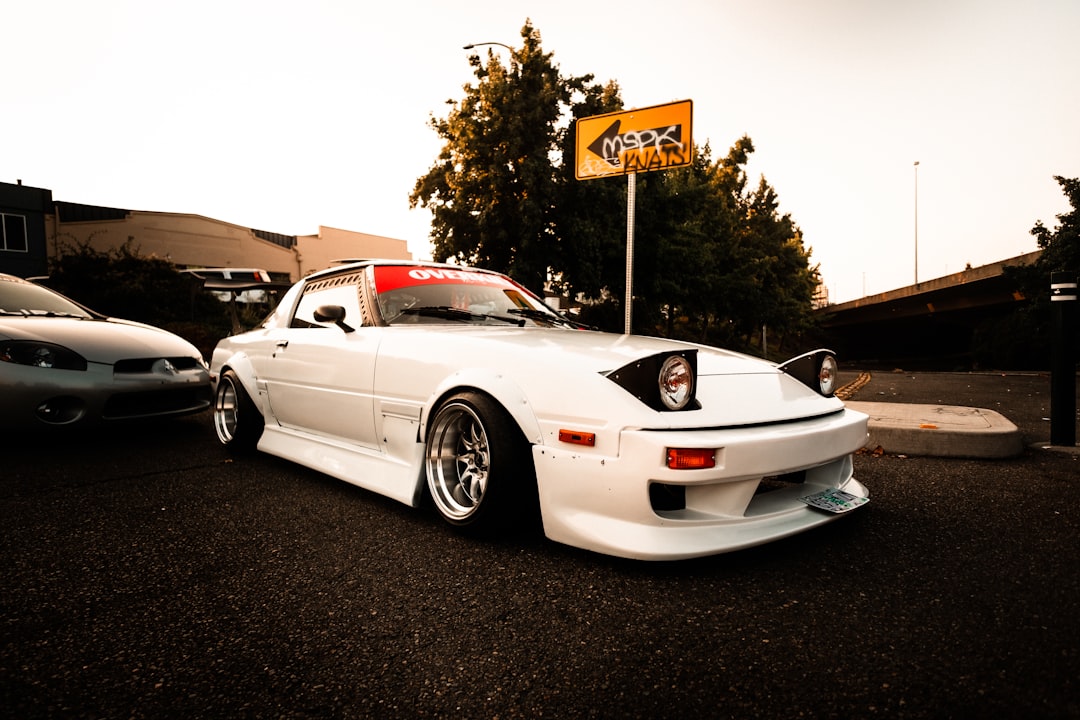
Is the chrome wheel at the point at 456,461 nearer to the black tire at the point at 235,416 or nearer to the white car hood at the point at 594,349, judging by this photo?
the white car hood at the point at 594,349

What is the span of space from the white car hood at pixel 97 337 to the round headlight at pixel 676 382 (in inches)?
158

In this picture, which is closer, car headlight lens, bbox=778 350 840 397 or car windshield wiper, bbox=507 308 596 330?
car headlight lens, bbox=778 350 840 397

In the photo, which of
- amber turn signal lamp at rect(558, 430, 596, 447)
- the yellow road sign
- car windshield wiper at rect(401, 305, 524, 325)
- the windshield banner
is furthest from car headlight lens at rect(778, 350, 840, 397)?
the yellow road sign

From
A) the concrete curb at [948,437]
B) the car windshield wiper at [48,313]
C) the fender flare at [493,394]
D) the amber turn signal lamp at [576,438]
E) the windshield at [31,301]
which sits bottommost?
the concrete curb at [948,437]

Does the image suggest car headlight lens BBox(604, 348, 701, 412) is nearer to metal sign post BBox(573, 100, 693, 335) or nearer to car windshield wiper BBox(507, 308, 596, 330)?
car windshield wiper BBox(507, 308, 596, 330)

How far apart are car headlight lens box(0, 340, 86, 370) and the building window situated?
29.2m

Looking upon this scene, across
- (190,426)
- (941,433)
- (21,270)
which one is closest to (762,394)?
(941,433)

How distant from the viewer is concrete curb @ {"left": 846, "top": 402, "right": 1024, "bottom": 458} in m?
4.09

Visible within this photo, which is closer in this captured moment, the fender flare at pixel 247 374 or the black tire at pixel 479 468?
the black tire at pixel 479 468

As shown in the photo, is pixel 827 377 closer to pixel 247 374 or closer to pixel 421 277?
pixel 421 277

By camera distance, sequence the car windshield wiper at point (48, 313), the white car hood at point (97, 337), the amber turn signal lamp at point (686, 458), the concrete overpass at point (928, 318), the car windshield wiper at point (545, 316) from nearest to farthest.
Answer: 1. the amber turn signal lamp at point (686, 458)
2. the car windshield wiper at point (545, 316)
3. the white car hood at point (97, 337)
4. the car windshield wiper at point (48, 313)
5. the concrete overpass at point (928, 318)

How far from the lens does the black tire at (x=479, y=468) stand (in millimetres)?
2412

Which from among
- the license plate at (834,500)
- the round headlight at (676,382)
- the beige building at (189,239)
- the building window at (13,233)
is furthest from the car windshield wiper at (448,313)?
the building window at (13,233)

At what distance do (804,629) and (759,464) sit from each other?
1.82ft
